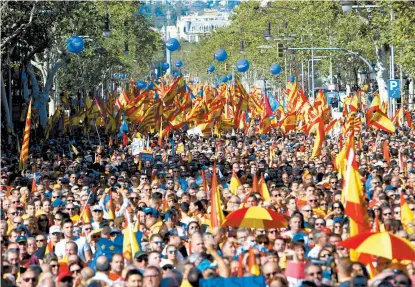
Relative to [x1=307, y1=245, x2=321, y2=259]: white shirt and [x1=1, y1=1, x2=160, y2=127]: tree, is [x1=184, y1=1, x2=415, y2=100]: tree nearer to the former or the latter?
[x1=1, y1=1, x2=160, y2=127]: tree

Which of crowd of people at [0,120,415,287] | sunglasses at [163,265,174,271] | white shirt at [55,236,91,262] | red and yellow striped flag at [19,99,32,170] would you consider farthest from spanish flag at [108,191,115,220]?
red and yellow striped flag at [19,99,32,170]

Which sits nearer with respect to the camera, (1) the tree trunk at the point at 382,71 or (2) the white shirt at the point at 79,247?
(2) the white shirt at the point at 79,247

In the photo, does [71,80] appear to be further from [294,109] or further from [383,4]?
[383,4]

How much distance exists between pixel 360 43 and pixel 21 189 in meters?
35.7

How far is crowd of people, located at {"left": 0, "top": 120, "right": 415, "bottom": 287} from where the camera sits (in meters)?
11.8

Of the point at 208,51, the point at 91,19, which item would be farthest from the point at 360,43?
the point at 208,51

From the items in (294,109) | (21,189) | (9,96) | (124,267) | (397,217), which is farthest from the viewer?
(9,96)

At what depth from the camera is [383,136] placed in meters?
36.6

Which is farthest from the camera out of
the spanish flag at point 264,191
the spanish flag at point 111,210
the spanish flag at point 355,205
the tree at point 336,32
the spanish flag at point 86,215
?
the tree at point 336,32

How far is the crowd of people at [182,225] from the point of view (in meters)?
11.8

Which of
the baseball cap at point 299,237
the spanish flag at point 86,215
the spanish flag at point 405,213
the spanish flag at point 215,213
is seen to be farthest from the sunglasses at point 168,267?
the spanish flag at point 86,215

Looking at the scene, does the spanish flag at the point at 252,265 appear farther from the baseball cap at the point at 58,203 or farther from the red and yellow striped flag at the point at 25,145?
the red and yellow striped flag at the point at 25,145

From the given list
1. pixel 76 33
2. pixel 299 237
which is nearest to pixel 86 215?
pixel 299 237

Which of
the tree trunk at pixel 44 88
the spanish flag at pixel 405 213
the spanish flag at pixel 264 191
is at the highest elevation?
the tree trunk at pixel 44 88
